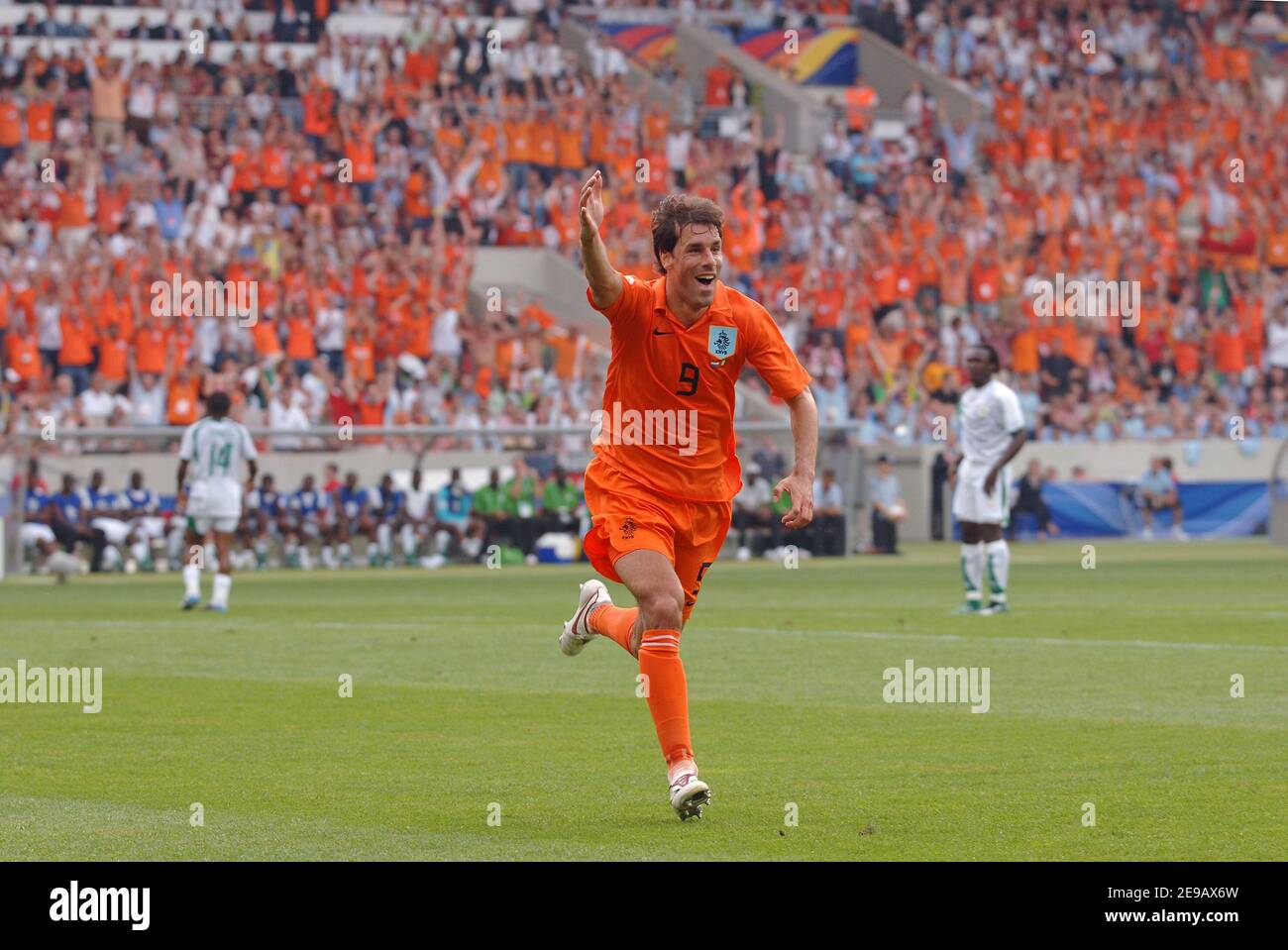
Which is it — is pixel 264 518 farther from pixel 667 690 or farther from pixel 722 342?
pixel 667 690

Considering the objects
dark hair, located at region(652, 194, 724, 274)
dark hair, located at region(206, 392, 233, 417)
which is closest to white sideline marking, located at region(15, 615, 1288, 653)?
dark hair, located at region(206, 392, 233, 417)

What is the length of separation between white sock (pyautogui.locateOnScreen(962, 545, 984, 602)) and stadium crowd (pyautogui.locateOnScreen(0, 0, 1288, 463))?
39.7ft

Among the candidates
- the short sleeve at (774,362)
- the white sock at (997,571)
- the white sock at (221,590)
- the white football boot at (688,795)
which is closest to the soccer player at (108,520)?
the white sock at (221,590)

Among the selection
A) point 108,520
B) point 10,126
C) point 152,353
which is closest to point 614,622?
point 108,520

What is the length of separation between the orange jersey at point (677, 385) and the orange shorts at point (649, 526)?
0.17 feet

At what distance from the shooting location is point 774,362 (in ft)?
30.5

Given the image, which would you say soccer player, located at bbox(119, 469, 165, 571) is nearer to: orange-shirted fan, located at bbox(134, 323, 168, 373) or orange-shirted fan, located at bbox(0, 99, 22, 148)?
orange-shirted fan, located at bbox(134, 323, 168, 373)

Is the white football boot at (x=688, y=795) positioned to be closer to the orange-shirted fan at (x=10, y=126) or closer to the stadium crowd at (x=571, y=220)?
the stadium crowd at (x=571, y=220)

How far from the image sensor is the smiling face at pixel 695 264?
8862mm

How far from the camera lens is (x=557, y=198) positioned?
119 ft

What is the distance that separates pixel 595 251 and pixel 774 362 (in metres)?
1.16

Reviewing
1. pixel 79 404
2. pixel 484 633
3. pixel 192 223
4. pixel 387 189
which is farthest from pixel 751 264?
pixel 484 633
